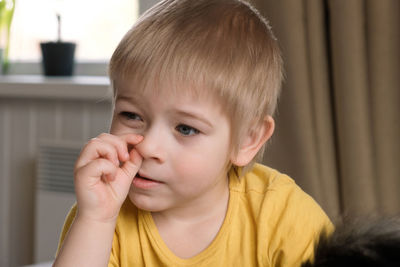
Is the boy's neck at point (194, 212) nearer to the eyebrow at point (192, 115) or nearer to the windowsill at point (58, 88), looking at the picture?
the eyebrow at point (192, 115)

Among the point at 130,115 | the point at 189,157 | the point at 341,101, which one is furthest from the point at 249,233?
the point at 341,101

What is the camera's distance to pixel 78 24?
2.71 meters

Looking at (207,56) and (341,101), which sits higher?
(207,56)

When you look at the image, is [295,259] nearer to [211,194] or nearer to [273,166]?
[211,194]

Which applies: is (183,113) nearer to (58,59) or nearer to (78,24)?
(58,59)

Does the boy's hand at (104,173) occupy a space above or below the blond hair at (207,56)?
below

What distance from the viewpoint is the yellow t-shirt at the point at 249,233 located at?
4.05ft

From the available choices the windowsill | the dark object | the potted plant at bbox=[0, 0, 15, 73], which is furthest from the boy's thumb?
the potted plant at bbox=[0, 0, 15, 73]

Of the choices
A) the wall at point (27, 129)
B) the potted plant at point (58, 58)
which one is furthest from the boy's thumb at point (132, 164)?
the potted plant at point (58, 58)

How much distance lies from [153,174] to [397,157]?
0.72 meters

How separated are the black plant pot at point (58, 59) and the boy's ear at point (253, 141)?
4.55ft

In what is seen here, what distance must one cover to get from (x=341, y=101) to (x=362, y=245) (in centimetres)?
87

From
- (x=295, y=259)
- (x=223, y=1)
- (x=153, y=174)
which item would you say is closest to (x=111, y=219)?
(x=153, y=174)

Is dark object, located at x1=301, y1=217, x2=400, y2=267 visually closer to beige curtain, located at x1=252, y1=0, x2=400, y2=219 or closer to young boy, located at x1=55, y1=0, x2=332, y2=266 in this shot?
young boy, located at x1=55, y1=0, x2=332, y2=266
